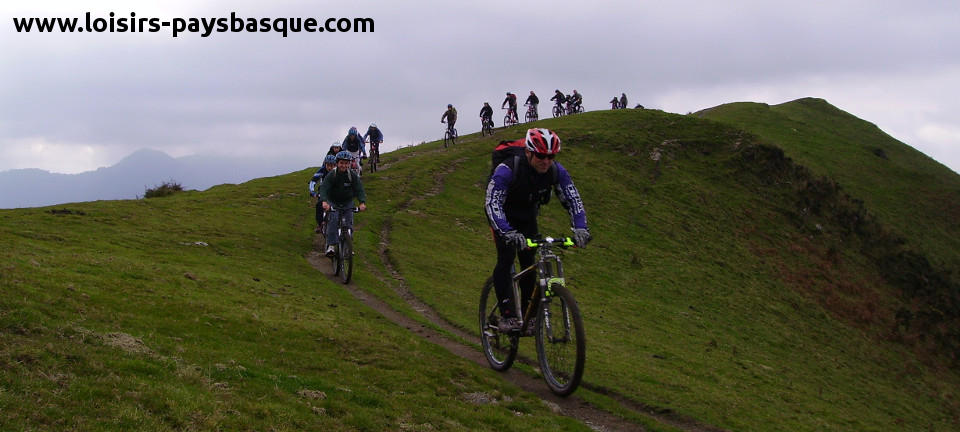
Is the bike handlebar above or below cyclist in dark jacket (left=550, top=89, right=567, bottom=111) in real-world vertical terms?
below

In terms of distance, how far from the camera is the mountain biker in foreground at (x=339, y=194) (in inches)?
696

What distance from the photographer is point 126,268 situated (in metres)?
13.8

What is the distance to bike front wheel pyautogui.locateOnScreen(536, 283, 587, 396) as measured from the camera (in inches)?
328

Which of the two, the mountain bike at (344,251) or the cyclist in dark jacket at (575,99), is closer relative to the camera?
the mountain bike at (344,251)

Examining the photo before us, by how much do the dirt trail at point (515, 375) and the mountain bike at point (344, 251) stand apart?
276 mm

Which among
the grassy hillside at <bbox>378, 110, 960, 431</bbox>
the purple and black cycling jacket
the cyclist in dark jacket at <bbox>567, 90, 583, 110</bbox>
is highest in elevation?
the cyclist in dark jacket at <bbox>567, 90, 583, 110</bbox>

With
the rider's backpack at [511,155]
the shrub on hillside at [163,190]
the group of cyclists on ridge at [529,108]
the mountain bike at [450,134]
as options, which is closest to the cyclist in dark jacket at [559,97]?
the group of cyclists on ridge at [529,108]

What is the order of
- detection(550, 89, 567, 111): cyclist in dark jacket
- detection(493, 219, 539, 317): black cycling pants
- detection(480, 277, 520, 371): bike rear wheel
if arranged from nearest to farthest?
detection(493, 219, 539, 317): black cycling pants
detection(480, 277, 520, 371): bike rear wheel
detection(550, 89, 567, 111): cyclist in dark jacket

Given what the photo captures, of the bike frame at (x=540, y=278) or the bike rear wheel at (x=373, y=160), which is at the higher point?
the bike rear wheel at (x=373, y=160)

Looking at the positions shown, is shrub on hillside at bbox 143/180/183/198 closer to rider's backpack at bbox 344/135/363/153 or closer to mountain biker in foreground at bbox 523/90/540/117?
rider's backpack at bbox 344/135/363/153

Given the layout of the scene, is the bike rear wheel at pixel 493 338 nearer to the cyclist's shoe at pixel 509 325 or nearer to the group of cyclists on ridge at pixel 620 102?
the cyclist's shoe at pixel 509 325

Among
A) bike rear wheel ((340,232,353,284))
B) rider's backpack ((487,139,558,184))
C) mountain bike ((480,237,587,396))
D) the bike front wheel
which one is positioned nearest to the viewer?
the bike front wheel

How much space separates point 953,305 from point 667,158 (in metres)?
21.2

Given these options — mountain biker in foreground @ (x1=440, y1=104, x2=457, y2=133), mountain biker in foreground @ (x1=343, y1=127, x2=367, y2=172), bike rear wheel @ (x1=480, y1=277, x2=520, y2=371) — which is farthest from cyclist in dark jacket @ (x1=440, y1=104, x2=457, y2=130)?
bike rear wheel @ (x1=480, y1=277, x2=520, y2=371)
